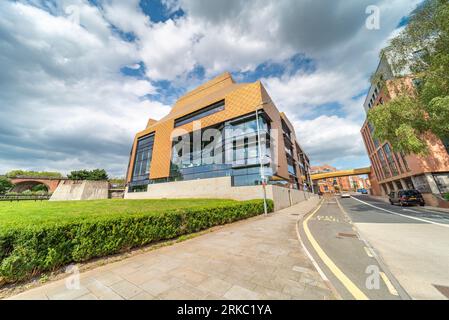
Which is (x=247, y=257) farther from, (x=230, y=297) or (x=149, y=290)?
(x=149, y=290)

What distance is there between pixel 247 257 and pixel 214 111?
2493 cm

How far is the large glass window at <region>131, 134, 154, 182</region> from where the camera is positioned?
33425 millimetres

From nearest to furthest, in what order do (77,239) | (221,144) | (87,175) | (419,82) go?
1. (77,239)
2. (419,82)
3. (221,144)
4. (87,175)

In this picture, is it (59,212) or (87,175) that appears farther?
(87,175)

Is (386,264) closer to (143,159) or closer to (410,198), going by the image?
(410,198)

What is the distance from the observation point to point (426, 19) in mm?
11688

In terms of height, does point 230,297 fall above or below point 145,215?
below

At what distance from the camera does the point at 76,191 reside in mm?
27406

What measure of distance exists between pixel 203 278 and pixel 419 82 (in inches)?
839

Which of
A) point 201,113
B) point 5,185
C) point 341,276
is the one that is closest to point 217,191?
point 201,113

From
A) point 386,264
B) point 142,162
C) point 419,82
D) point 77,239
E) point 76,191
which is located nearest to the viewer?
point 386,264

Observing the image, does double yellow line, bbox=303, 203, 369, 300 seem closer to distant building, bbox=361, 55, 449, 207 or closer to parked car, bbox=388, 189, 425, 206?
distant building, bbox=361, 55, 449, 207

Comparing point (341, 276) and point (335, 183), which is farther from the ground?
point (335, 183)

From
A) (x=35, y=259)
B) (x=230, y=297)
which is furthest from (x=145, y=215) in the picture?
(x=230, y=297)
